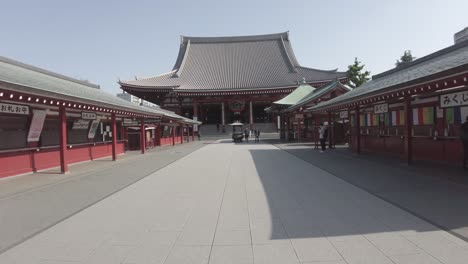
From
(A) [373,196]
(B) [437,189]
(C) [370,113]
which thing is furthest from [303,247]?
(C) [370,113]

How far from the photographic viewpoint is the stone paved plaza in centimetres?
406

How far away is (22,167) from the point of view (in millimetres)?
11352

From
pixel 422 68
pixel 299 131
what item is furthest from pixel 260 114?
pixel 422 68

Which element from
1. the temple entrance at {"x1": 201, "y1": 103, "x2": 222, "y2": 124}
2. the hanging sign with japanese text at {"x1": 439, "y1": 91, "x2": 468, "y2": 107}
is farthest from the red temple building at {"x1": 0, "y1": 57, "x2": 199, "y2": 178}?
the temple entrance at {"x1": 201, "y1": 103, "x2": 222, "y2": 124}

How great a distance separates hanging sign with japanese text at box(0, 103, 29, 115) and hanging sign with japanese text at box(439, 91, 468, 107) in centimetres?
1295

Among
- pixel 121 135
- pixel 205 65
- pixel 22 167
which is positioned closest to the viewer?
pixel 22 167

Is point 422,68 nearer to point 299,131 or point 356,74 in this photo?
point 299,131

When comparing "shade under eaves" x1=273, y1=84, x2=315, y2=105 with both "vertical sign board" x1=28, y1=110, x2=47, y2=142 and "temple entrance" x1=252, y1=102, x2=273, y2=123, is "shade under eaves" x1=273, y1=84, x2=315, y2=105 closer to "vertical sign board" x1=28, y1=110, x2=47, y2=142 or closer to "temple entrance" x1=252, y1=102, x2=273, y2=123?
Result: "temple entrance" x1=252, y1=102, x2=273, y2=123

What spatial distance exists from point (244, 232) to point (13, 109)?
9036 millimetres

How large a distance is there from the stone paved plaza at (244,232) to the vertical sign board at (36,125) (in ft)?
19.1

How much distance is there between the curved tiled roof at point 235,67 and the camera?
42781 mm

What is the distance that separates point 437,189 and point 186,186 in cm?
579

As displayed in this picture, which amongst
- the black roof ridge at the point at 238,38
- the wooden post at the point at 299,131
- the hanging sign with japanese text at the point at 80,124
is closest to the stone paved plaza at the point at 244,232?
the hanging sign with japanese text at the point at 80,124

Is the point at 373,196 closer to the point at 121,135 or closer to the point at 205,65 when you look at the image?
the point at 121,135
